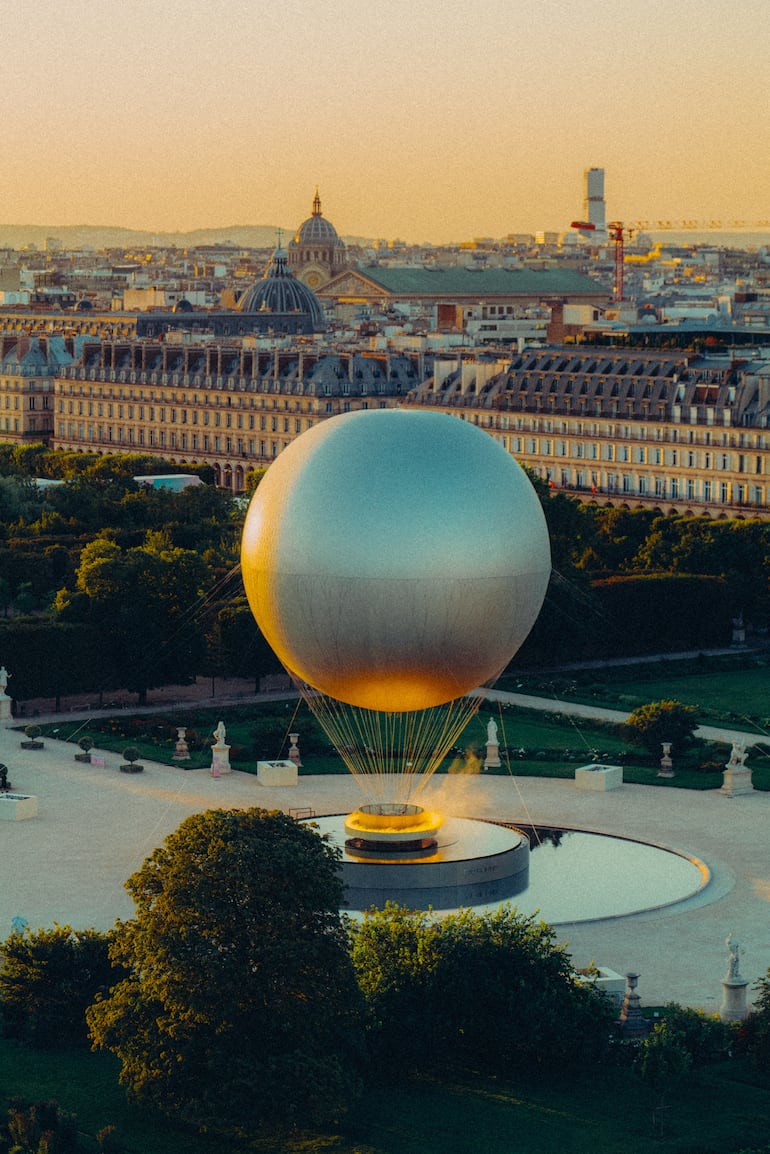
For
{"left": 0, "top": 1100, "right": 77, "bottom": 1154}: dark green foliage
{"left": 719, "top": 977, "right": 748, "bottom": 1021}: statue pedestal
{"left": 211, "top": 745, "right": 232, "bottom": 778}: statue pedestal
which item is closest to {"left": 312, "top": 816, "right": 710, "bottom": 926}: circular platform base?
{"left": 719, "top": 977, "right": 748, "bottom": 1021}: statue pedestal

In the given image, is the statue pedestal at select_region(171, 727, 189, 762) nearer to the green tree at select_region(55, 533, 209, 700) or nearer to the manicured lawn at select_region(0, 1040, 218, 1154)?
the green tree at select_region(55, 533, 209, 700)

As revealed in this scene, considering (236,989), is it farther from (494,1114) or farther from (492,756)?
(492,756)

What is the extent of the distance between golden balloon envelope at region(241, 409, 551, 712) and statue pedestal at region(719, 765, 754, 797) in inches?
434

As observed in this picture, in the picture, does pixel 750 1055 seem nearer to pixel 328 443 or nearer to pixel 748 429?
pixel 328 443

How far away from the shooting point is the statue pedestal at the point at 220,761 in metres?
58.4

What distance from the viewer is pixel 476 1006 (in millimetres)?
38812

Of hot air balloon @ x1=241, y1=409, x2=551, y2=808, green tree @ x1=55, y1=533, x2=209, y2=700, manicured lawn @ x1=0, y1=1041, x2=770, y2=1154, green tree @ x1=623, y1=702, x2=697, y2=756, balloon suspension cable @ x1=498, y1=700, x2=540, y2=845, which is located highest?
hot air balloon @ x1=241, y1=409, x2=551, y2=808

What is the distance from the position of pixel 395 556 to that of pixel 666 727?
1683 cm

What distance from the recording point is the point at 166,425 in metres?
139

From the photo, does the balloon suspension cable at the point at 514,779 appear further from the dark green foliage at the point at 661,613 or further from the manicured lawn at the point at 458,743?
the dark green foliage at the point at 661,613

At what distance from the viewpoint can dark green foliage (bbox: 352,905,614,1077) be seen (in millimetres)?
38531

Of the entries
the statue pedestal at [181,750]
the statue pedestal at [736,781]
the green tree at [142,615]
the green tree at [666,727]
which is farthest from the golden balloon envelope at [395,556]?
the green tree at [142,615]

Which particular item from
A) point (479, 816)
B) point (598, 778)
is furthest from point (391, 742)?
point (598, 778)

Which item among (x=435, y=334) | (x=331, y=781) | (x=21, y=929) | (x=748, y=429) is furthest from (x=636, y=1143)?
(x=435, y=334)
